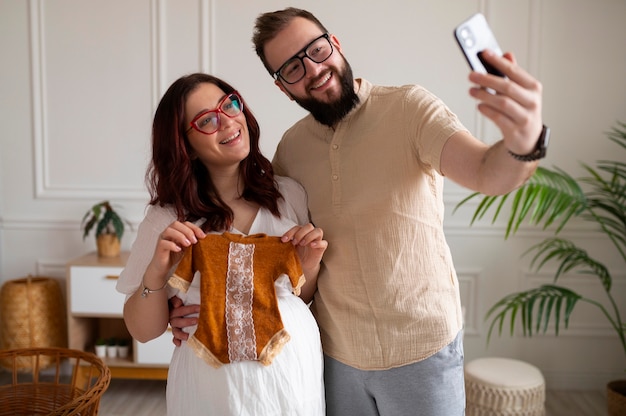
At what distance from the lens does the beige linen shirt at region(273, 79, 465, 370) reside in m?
1.40

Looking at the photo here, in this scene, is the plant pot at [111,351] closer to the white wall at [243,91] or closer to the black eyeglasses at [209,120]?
the white wall at [243,91]

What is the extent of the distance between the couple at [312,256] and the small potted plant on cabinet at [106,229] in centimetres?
206

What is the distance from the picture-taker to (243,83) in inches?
143

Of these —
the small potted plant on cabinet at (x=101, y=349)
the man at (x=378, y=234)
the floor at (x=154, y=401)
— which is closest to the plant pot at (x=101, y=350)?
the small potted plant on cabinet at (x=101, y=349)

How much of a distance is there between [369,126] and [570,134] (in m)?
2.44

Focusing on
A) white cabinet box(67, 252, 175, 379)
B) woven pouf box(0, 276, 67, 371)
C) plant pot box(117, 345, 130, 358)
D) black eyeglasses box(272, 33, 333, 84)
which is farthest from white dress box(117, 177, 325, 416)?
woven pouf box(0, 276, 67, 371)

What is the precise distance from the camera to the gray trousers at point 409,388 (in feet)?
4.69

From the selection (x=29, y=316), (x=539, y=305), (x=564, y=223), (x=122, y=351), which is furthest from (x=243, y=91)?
(x=539, y=305)

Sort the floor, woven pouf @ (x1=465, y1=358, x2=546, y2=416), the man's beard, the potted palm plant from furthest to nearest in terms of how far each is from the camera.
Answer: the floor, the potted palm plant, woven pouf @ (x1=465, y1=358, x2=546, y2=416), the man's beard

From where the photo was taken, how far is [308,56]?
143 cm

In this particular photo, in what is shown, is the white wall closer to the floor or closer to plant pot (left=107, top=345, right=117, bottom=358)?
the floor

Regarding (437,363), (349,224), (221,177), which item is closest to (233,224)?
(221,177)

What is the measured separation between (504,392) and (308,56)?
1.94 m

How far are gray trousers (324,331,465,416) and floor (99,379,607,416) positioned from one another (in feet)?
6.85
